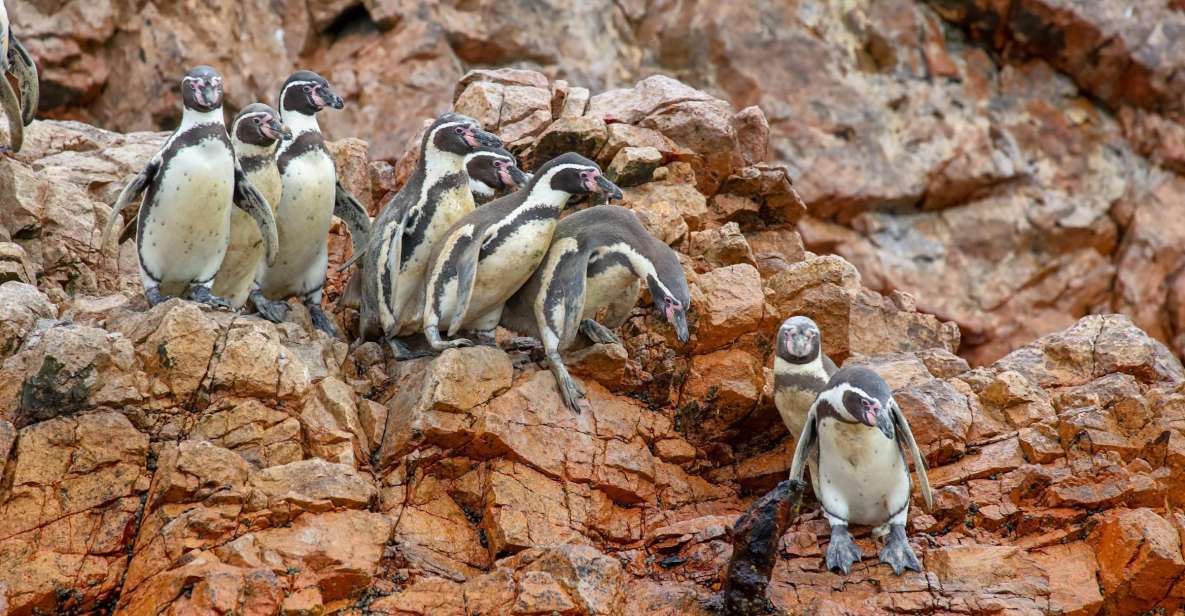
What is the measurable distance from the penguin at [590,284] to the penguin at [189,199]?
220 cm

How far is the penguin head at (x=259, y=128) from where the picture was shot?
11695 mm

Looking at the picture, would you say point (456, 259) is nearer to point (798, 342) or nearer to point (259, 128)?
point (259, 128)

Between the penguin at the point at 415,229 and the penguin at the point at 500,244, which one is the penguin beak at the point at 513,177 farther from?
the penguin at the point at 500,244

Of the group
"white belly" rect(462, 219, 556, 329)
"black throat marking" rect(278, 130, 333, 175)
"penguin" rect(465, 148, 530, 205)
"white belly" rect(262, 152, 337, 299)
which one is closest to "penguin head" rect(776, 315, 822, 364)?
"white belly" rect(462, 219, 556, 329)

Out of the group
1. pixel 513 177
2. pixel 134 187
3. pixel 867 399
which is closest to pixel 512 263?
pixel 513 177

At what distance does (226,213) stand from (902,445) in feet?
16.4

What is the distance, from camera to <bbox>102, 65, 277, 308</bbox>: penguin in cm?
1099

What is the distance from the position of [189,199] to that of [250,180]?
83cm

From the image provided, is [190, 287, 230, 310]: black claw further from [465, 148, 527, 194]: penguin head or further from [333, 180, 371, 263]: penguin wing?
[465, 148, 527, 194]: penguin head

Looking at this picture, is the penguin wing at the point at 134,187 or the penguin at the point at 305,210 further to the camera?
the penguin at the point at 305,210

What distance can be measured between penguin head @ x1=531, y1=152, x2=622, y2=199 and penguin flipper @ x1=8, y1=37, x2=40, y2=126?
4.26 metres

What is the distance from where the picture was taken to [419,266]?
39.2ft

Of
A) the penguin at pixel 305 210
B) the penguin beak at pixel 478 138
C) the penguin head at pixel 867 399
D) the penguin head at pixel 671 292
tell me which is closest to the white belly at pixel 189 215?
the penguin at pixel 305 210

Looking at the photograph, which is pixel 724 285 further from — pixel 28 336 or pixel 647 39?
pixel 647 39
